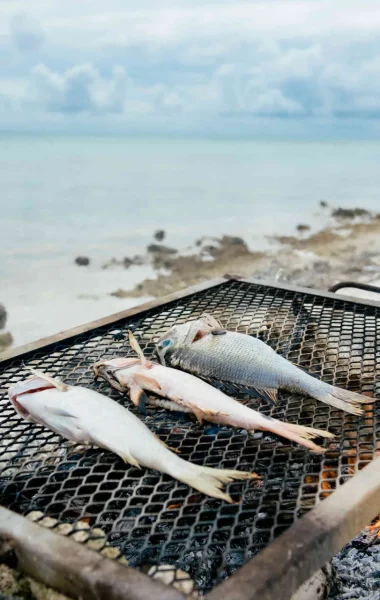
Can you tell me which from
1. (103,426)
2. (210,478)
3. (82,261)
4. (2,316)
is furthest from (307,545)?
(82,261)

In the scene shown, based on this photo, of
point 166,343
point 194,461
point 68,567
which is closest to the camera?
point 68,567

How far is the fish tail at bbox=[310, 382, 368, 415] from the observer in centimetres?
327

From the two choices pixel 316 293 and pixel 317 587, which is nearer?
pixel 317 587

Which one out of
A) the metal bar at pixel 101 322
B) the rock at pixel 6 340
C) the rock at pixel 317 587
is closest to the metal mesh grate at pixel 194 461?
the metal bar at pixel 101 322

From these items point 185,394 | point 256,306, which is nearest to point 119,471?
point 185,394

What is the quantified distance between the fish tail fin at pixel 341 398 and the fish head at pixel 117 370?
110 centimetres

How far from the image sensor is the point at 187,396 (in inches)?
132

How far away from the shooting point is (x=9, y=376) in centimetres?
382

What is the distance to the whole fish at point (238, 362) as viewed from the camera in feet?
11.1

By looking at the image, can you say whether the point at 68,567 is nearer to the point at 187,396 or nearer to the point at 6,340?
the point at 187,396

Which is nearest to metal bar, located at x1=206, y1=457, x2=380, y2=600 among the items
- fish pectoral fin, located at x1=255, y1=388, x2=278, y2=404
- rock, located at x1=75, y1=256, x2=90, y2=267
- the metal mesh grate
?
the metal mesh grate

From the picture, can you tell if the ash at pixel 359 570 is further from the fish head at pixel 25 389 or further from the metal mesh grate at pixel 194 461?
the fish head at pixel 25 389

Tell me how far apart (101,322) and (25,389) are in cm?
130

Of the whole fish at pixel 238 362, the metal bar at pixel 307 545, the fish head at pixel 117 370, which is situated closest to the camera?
the metal bar at pixel 307 545
